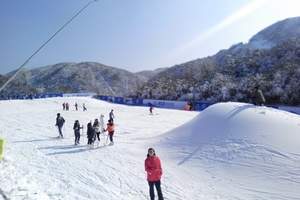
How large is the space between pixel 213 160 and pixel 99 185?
216 inches

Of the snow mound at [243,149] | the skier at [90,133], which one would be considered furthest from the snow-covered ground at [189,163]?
the skier at [90,133]

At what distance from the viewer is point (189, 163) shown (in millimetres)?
16812

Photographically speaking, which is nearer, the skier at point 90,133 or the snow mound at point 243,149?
the snow mound at point 243,149

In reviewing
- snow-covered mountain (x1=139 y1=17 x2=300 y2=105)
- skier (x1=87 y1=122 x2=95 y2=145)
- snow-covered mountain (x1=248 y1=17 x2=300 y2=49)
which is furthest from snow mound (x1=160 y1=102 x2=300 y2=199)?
snow-covered mountain (x1=248 y1=17 x2=300 y2=49)

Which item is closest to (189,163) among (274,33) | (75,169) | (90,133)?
(75,169)

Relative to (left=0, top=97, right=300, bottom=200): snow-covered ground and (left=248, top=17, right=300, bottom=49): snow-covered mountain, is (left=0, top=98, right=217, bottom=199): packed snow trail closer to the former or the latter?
(left=0, top=97, right=300, bottom=200): snow-covered ground

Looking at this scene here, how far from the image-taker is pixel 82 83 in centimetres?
18925

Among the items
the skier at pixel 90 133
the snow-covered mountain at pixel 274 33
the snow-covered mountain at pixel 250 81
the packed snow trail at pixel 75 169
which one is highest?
the snow-covered mountain at pixel 274 33

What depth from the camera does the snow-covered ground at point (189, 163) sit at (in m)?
12.8

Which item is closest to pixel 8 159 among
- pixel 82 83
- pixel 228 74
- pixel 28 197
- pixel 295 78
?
pixel 28 197

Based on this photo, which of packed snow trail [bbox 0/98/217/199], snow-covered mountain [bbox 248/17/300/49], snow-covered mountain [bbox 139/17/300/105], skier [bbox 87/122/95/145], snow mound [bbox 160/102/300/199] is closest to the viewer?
packed snow trail [bbox 0/98/217/199]

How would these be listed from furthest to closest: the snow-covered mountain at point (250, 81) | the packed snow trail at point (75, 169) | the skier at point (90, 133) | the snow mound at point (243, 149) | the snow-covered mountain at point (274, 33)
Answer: the snow-covered mountain at point (274, 33), the snow-covered mountain at point (250, 81), the skier at point (90, 133), the snow mound at point (243, 149), the packed snow trail at point (75, 169)

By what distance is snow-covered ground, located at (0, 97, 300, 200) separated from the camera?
42.0 ft

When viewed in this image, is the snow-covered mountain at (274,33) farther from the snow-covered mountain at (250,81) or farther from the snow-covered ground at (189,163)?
the snow-covered ground at (189,163)
